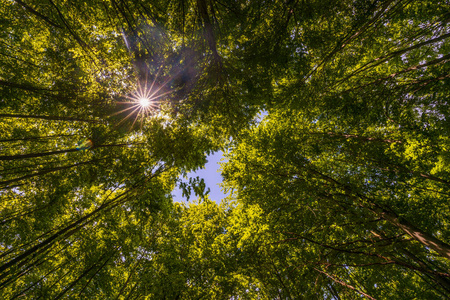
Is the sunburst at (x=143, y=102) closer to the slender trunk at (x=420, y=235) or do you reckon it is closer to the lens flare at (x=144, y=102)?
the lens flare at (x=144, y=102)

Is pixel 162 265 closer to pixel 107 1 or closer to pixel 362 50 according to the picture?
pixel 107 1

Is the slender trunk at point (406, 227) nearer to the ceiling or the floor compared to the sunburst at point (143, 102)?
nearer to the floor

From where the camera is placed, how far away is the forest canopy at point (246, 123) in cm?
360

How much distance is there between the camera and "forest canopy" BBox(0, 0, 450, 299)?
3.60 meters

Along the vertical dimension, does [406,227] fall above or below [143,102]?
below

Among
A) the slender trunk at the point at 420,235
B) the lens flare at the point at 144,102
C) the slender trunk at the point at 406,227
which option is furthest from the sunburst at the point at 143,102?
the slender trunk at the point at 420,235

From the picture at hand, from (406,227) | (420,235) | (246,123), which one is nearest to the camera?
(420,235)

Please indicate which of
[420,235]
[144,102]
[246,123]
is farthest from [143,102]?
[420,235]

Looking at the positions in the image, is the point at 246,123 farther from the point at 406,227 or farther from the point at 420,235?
the point at 420,235

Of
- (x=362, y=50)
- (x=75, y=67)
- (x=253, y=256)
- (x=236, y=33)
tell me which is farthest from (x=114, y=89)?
(x=253, y=256)

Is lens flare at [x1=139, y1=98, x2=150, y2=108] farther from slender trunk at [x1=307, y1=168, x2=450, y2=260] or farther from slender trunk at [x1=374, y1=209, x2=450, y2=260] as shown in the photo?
slender trunk at [x1=374, y1=209, x2=450, y2=260]

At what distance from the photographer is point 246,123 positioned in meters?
4.99

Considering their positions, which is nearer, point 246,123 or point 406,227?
point 406,227

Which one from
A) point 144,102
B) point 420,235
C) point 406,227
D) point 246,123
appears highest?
point 144,102
